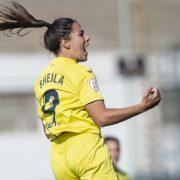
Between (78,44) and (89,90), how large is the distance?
446mm

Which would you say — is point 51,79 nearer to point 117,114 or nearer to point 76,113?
point 76,113

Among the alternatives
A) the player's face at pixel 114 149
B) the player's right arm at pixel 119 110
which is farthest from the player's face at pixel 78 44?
the player's face at pixel 114 149

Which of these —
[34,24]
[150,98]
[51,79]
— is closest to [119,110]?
[150,98]

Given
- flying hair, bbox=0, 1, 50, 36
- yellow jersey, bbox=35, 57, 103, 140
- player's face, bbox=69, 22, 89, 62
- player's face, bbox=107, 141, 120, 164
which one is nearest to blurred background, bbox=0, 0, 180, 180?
player's face, bbox=107, 141, 120, 164

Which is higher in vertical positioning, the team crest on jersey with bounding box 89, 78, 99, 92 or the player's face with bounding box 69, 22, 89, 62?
the player's face with bounding box 69, 22, 89, 62

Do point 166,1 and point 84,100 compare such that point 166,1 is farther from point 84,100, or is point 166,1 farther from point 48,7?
point 84,100

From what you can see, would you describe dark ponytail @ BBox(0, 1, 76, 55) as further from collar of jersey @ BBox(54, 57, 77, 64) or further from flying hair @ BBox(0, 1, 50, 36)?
collar of jersey @ BBox(54, 57, 77, 64)

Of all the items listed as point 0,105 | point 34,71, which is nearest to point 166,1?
point 0,105

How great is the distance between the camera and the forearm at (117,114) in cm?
682

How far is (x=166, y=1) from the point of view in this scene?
36250 mm

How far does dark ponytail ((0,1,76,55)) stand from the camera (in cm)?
722

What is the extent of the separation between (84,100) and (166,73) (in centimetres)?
1813

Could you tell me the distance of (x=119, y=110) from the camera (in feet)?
22.6

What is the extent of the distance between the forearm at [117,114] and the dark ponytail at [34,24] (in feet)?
2.26
